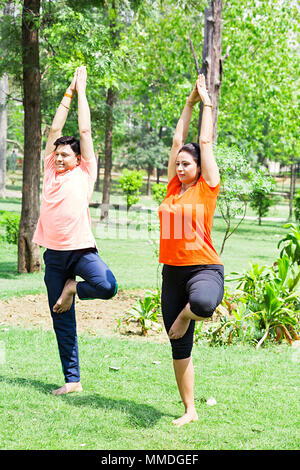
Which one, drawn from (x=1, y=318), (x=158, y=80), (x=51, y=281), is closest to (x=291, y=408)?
(x=51, y=281)

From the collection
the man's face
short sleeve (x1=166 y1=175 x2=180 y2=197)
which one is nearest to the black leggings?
short sleeve (x1=166 y1=175 x2=180 y2=197)

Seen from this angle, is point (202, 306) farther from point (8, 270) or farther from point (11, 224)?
point (11, 224)

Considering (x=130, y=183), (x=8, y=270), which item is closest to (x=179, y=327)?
(x=8, y=270)

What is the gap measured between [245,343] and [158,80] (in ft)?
49.7

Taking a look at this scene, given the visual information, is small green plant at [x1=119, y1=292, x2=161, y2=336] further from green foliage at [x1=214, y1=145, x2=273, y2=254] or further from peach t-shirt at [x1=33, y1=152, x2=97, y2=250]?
peach t-shirt at [x1=33, y1=152, x2=97, y2=250]

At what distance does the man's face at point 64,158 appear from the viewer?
14.5ft

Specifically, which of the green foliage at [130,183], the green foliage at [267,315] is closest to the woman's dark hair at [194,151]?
the green foliage at [267,315]

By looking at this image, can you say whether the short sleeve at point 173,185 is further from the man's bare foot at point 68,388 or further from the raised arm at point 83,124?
the man's bare foot at point 68,388

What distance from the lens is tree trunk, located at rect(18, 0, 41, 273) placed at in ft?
35.1

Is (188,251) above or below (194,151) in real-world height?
below

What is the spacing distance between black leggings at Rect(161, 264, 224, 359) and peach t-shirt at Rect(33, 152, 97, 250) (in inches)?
28.8

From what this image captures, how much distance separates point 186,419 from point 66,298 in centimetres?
121

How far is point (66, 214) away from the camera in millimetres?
4297
